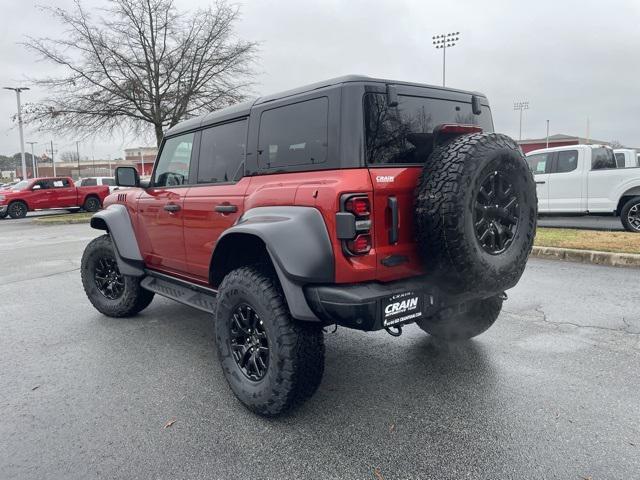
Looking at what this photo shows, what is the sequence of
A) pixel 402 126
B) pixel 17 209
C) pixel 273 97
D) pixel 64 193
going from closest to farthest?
pixel 402 126, pixel 273 97, pixel 17 209, pixel 64 193

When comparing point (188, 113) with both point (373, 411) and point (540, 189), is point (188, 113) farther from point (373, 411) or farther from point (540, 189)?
point (373, 411)

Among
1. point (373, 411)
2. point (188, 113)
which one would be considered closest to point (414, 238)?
point (373, 411)

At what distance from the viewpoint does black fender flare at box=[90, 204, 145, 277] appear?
4508mm

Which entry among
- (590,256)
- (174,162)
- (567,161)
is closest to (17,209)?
(174,162)

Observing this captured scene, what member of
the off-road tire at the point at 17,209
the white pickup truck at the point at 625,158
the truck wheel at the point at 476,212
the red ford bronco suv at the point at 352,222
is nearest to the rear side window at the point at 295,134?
the red ford bronco suv at the point at 352,222

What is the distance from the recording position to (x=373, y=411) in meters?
2.88

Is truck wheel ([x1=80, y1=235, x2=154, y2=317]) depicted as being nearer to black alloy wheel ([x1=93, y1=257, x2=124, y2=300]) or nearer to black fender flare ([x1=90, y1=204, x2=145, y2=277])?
black alloy wheel ([x1=93, y1=257, x2=124, y2=300])

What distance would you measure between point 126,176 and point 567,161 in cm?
936

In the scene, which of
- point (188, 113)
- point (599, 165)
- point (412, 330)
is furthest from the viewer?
point (188, 113)

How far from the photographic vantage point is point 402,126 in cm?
285

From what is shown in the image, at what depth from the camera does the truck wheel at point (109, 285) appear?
189 inches

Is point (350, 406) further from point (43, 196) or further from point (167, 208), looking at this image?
point (43, 196)

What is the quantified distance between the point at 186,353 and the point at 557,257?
5.89 meters

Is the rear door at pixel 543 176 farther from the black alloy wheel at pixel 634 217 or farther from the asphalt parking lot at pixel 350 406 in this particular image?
the asphalt parking lot at pixel 350 406
